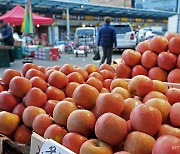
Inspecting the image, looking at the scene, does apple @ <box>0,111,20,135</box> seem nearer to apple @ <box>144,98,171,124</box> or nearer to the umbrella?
apple @ <box>144,98,171,124</box>

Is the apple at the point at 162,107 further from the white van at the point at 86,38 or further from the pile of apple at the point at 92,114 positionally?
the white van at the point at 86,38

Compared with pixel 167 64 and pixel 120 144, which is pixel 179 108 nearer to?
pixel 120 144

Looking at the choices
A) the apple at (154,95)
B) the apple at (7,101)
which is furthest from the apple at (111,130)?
the apple at (7,101)

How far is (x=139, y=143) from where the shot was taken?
1021 millimetres

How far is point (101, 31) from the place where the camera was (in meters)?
7.11

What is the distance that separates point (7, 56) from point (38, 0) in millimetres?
14185

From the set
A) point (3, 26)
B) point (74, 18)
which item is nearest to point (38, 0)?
point (74, 18)

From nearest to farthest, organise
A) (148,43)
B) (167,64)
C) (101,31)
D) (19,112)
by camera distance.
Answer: (19,112), (167,64), (148,43), (101,31)

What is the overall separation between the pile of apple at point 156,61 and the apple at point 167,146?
954 millimetres

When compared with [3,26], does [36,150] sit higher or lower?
lower

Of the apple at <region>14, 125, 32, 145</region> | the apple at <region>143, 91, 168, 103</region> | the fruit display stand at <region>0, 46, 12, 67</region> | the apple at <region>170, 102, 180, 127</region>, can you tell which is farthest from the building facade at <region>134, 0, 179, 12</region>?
the apple at <region>170, 102, 180, 127</region>

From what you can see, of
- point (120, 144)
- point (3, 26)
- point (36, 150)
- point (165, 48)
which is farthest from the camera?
point (3, 26)

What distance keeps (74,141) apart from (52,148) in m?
Answer: 0.11

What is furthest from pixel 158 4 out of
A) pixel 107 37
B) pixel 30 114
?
pixel 30 114
